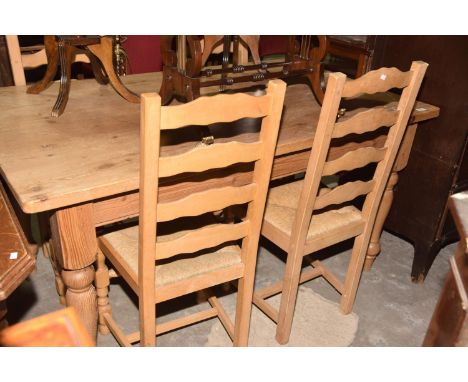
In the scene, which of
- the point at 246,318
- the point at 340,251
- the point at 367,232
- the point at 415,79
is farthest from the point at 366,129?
the point at 340,251

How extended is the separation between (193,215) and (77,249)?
1.14 feet

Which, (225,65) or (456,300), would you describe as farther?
(225,65)

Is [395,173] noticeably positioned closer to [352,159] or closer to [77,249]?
[352,159]

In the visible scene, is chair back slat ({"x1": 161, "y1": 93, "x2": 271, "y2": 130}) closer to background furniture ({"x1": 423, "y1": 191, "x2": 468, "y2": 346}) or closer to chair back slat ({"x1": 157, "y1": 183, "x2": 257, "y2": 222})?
chair back slat ({"x1": 157, "y1": 183, "x2": 257, "y2": 222})

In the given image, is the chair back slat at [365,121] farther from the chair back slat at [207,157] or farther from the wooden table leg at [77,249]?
the wooden table leg at [77,249]

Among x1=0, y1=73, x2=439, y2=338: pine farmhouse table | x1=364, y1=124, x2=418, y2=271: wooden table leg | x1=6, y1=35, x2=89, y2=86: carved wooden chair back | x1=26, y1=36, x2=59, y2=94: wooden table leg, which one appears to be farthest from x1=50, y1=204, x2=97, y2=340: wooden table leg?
x1=364, y1=124, x2=418, y2=271: wooden table leg

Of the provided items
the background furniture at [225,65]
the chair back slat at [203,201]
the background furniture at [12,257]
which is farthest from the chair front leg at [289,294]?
the background furniture at [12,257]

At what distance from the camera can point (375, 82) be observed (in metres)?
1.48

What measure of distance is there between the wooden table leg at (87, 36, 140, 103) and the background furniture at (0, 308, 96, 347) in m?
1.42

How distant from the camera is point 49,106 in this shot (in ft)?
5.95

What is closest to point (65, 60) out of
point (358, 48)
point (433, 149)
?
point (358, 48)

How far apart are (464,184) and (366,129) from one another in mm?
813

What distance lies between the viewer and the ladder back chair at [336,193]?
58.2 inches

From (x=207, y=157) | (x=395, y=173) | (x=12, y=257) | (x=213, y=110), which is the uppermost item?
(x=213, y=110)
